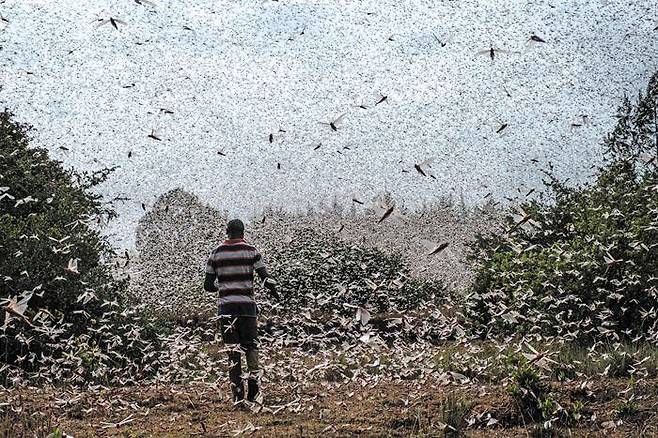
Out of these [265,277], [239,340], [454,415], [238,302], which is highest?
[265,277]

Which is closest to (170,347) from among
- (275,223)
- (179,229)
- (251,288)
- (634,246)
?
(251,288)

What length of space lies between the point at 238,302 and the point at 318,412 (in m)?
1.41

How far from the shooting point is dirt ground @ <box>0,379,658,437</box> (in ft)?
20.4

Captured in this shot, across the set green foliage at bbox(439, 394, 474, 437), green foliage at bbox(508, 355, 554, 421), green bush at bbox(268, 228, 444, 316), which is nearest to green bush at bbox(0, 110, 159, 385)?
green foliage at bbox(439, 394, 474, 437)

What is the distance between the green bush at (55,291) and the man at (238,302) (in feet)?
6.97

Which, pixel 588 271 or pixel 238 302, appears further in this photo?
pixel 588 271

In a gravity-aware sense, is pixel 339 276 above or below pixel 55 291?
above

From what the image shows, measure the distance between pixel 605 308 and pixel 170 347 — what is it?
668 centimetres

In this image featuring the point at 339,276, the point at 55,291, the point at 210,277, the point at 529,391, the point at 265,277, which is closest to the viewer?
the point at 529,391

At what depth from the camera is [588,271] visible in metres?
10.5

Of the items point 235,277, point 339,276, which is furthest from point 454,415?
point 339,276

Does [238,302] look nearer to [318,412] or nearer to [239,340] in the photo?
[239,340]

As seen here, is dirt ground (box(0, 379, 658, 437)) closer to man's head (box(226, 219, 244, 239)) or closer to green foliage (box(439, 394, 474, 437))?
green foliage (box(439, 394, 474, 437))

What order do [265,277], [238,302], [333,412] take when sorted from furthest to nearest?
[238,302] < [265,277] < [333,412]
